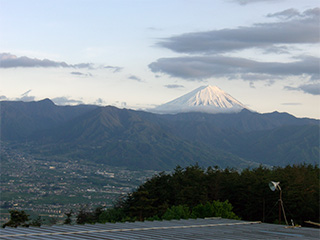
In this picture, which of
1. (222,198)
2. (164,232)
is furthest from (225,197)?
(164,232)

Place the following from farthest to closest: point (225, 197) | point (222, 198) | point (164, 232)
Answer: point (222, 198) < point (225, 197) < point (164, 232)

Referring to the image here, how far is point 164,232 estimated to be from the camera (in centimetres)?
2594

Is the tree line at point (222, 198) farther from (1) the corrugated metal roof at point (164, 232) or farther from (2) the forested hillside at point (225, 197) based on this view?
(1) the corrugated metal roof at point (164, 232)

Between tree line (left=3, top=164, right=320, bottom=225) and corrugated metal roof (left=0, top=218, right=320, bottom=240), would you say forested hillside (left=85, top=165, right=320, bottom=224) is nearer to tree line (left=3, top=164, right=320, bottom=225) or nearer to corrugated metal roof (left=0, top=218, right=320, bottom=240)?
tree line (left=3, top=164, right=320, bottom=225)

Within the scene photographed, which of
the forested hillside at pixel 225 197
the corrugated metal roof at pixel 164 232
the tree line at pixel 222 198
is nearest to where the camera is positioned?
the corrugated metal roof at pixel 164 232

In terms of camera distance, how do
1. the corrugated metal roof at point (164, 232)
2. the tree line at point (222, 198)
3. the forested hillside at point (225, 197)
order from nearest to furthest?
the corrugated metal roof at point (164, 232) < the tree line at point (222, 198) < the forested hillside at point (225, 197)

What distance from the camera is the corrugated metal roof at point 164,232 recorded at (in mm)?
22347

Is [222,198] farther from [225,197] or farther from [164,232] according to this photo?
[164,232]

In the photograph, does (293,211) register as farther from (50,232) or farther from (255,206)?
(50,232)

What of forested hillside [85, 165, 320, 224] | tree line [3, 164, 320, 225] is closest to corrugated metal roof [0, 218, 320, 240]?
tree line [3, 164, 320, 225]

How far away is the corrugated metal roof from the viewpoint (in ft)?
73.3

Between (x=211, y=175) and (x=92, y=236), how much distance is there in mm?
62161

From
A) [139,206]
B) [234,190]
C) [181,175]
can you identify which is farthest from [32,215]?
[234,190]

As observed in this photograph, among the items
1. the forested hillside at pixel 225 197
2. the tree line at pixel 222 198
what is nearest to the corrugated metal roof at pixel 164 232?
the tree line at pixel 222 198
